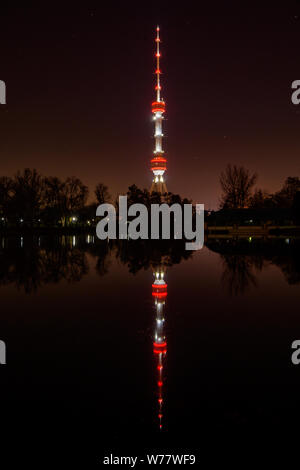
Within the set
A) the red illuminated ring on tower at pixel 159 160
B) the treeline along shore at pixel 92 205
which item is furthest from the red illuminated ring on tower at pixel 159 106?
the treeline along shore at pixel 92 205

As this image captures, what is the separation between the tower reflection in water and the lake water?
25 millimetres

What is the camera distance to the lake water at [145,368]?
403 cm

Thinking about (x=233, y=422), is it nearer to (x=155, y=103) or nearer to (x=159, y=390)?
(x=159, y=390)

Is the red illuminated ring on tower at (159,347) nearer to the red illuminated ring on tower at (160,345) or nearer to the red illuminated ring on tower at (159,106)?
the red illuminated ring on tower at (160,345)

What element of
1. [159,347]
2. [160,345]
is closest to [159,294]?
[160,345]

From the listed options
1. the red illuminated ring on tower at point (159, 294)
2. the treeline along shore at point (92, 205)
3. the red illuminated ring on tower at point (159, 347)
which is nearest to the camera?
the red illuminated ring on tower at point (159, 347)

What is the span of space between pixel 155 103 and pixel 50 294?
114370 millimetres

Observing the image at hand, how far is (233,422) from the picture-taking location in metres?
4.14

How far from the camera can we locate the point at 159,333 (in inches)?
290

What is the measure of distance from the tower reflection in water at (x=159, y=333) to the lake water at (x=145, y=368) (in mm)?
25

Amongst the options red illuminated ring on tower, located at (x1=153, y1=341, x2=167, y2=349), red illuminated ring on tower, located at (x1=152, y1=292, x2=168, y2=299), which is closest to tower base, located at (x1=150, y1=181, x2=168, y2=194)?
red illuminated ring on tower, located at (x1=152, y1=292, x2=168, y2=299)

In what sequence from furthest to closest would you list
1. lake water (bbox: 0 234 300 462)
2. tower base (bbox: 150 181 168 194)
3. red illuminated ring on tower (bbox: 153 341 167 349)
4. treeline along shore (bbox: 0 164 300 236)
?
tower base (bbox: 150 181 168 194) < treeline along shore (bbox: 0 164 300 236) < red illuminated ring on tower (bbox: 153 341 167 349) < lake water (bbox: 0 234 300 462)

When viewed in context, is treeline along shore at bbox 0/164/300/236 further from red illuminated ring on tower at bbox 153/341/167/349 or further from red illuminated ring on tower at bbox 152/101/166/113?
red illuminated ring on tower at bbox 153/341/167/349

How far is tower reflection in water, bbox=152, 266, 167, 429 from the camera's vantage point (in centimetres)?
495
